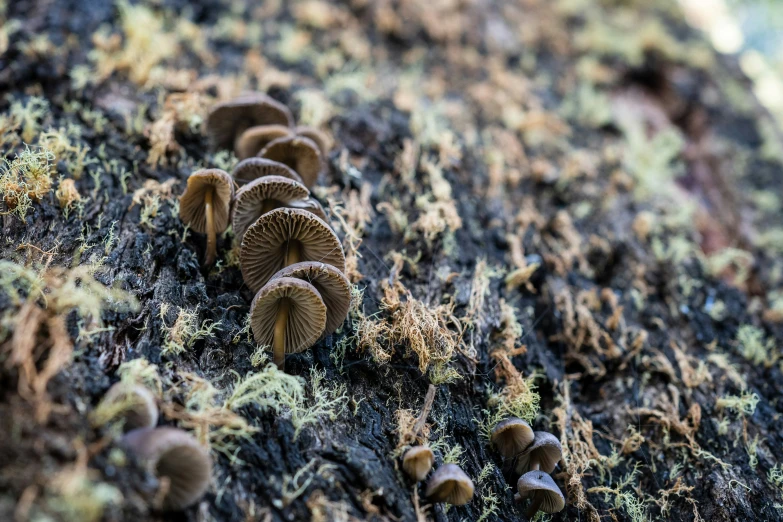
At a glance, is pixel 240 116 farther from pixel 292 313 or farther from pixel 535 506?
pixel 535 506

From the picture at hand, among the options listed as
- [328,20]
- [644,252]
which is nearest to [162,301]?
[644,252]

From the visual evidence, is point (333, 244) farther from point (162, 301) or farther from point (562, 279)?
point (562, 279)

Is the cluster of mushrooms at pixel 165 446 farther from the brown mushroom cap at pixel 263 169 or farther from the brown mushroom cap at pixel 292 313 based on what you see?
Answer: the brown mushroom cap at pixel 263 169

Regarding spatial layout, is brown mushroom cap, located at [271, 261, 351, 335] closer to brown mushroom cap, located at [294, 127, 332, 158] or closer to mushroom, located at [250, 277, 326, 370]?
mushroom, located at [250, 277, 326, 370]

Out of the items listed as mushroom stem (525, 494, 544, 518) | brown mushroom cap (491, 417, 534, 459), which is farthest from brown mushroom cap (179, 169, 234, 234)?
mushroom stem (525, 494, 544, 518)

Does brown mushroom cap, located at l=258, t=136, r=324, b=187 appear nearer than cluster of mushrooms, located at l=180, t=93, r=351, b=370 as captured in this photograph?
No

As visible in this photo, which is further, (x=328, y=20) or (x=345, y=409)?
(x=328, y=20)

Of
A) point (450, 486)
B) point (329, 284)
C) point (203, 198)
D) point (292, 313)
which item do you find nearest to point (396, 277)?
point (329, 284)
